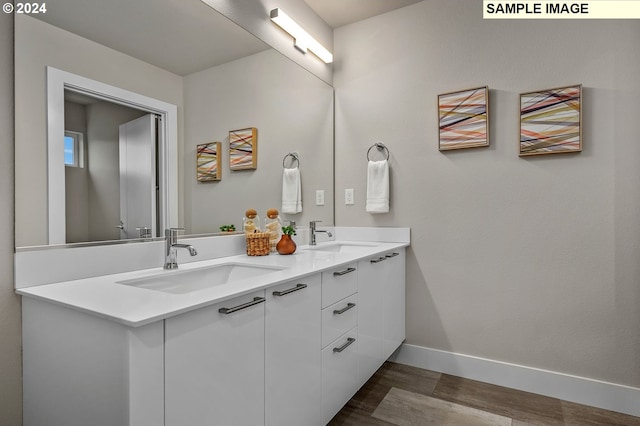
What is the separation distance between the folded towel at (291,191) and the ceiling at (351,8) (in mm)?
1089

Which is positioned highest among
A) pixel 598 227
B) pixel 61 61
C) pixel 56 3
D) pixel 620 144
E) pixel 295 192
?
pixel 56 3

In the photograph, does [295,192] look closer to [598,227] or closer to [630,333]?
[598,227]

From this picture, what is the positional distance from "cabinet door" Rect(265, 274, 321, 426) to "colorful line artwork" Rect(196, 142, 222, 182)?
68 centimetres

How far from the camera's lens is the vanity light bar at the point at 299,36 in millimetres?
2045

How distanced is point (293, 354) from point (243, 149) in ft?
3.58

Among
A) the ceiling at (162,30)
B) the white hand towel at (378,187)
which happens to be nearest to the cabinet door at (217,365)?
the ceiling at (162,30)

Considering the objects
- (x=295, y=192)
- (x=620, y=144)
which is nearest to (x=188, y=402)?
(x=295, y=192)

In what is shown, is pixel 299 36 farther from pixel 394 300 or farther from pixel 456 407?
pixel 456 407

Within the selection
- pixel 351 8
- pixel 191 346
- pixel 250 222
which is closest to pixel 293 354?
pixel 191 346

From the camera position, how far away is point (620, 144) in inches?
69.7

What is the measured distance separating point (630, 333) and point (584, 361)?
0.26 metres

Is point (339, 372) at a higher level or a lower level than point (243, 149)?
lower

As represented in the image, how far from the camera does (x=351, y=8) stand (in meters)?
2.37

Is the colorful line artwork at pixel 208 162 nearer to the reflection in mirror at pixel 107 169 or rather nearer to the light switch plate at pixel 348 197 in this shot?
the reflection in mirror at pixel 107 169
